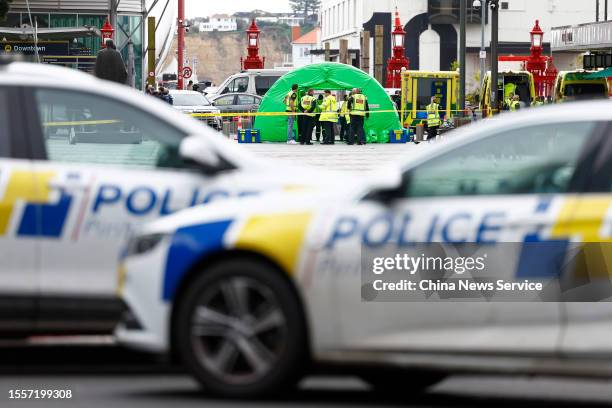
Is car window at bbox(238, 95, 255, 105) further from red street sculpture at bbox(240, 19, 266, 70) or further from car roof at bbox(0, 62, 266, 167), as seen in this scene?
car roof at bbox(0, 62, 266, 167)

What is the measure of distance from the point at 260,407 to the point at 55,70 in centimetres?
281

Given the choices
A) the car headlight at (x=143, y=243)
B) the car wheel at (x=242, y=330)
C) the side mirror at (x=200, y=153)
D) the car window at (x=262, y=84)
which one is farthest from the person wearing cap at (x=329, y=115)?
the car wheel at (x=242, y=330)

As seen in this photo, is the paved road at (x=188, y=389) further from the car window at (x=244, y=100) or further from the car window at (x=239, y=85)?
the car window at (x=239, y=85)

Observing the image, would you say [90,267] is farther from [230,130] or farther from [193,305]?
[230,130]

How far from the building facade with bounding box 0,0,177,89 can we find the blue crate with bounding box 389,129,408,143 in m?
Answer: 8.45

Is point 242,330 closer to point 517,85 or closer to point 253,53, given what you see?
point 517,85

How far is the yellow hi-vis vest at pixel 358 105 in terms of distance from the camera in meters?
44.6

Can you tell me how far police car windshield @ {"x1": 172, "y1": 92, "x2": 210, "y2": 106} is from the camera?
1933 inches

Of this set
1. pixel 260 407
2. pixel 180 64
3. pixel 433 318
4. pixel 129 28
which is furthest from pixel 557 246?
pixel 180 64

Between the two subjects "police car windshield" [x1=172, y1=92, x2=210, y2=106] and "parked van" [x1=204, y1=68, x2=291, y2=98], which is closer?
"police car windshield" [x1=172, y1=92, x2=210, y2=106]

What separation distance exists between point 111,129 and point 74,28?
3476 centimetres

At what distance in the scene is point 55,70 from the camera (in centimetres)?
902

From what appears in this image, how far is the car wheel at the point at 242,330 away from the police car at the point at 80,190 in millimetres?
1177

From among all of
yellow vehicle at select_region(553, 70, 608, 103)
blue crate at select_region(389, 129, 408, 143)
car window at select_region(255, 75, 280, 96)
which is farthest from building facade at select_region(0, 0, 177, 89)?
yellow vehicle at select_region(553, 70, 608, 103)
